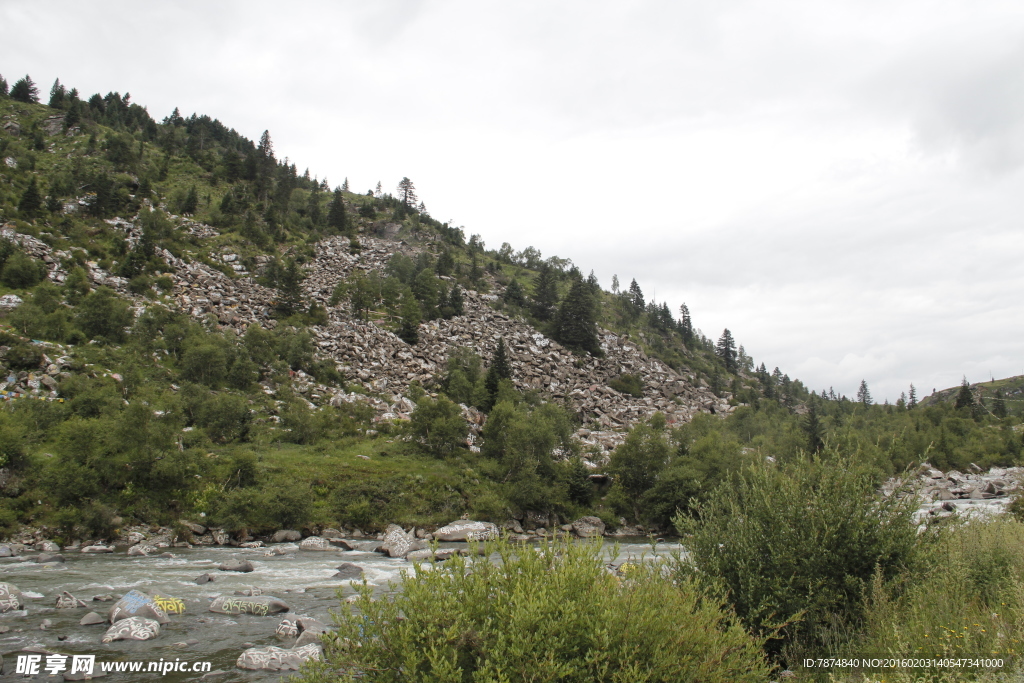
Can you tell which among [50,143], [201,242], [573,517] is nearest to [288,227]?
[201,242]

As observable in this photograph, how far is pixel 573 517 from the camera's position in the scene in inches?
1978

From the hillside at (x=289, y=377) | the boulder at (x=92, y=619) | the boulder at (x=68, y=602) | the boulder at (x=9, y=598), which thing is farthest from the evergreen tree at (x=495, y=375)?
the boulder at (x=92, y=619)

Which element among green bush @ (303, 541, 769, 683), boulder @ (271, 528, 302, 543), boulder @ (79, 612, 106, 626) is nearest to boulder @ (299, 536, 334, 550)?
boulder @ (271, 528, 302, 543)

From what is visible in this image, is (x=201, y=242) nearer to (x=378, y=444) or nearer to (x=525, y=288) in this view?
(x=378, y=444)

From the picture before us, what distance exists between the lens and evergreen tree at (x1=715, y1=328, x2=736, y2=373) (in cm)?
16925

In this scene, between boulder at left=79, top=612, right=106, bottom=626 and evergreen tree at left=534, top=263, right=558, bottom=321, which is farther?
evergreen tree at left=534, top=263, right=558, bottom=321

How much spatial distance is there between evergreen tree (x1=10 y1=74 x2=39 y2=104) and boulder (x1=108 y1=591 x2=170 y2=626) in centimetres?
16799

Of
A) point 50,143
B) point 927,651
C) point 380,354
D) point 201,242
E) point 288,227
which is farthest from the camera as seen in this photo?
point 288,227

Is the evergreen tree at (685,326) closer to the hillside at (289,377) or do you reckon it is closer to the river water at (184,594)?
the hillside at (289,377)

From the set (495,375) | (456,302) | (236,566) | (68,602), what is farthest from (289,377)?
(456,302)

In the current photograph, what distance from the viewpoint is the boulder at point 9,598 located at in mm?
16672

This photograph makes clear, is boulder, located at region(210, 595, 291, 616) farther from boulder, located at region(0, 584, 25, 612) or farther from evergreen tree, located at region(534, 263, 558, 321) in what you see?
evergreen tree, located at region(534, 263, 558, 321)

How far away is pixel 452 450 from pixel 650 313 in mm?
119774

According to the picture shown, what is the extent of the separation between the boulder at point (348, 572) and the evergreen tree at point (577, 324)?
89.4 m
